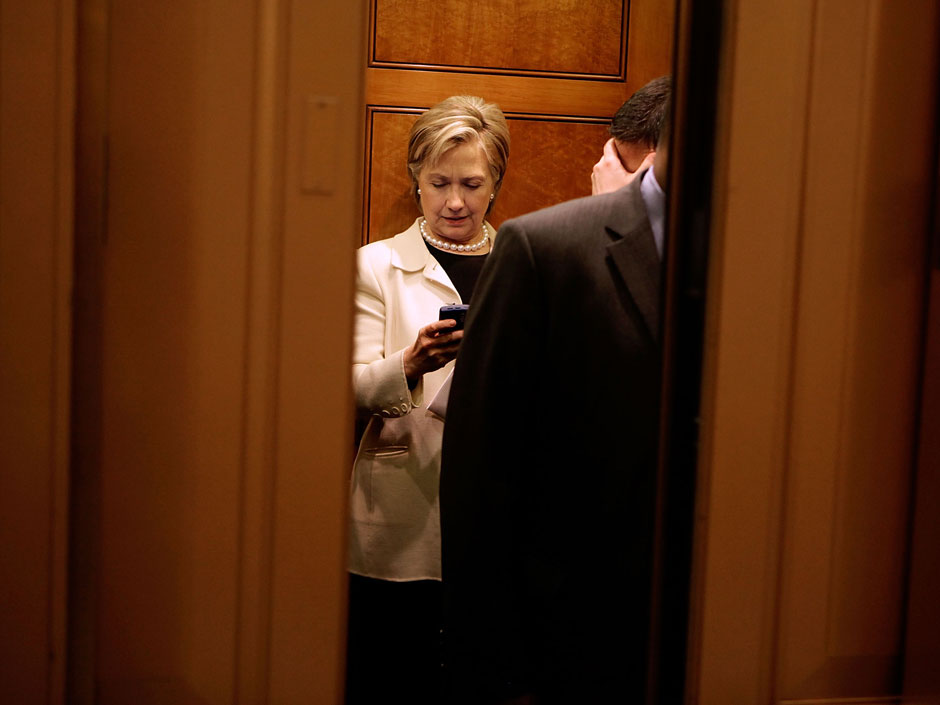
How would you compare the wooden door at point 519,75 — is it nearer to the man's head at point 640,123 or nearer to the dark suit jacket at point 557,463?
the man's head at point 640,123

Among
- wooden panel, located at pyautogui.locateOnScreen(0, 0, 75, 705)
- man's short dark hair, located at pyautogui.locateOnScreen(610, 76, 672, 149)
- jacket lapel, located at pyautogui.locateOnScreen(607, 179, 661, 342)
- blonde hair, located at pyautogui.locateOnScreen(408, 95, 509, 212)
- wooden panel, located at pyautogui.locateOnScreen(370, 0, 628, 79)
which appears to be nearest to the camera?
wooden panel, located at pyautogui.locateOnScreen(0, 0, 75, 705)

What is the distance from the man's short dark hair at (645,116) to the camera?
4.39 ft

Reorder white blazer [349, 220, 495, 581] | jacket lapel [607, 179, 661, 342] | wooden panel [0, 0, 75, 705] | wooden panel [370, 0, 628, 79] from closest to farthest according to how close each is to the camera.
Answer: wooden panel [0, 0, 75, 705] → jacket lapel [607, 179, 661, 342] → white blazer [349, 220, 495, 581] → wooden panel [370, 0, 628, 79]

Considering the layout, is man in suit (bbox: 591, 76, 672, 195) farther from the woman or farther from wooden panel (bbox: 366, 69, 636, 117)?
wooden panel (bbox: 366, 69, 636, 117)

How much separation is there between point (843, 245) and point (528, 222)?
354mm

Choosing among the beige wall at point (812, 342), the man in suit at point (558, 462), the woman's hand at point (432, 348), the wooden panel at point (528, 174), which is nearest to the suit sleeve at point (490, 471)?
the man in suit at point (558, 462)

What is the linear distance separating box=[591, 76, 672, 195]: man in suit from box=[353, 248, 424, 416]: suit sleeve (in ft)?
1.54

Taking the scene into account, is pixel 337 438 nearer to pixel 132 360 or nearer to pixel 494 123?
pixel 132 360

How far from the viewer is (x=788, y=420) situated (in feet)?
2.54

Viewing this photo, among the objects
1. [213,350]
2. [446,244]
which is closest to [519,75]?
[446,244]

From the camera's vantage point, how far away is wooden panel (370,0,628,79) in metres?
1.86

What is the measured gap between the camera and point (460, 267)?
5.25 feet

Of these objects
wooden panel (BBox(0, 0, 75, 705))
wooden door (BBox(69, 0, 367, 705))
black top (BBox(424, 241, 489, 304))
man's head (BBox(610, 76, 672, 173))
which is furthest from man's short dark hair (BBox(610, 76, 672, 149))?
wooden panel (BBox(0, 0, 75, 705))

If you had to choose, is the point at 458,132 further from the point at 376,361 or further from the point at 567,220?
the point at 567,220
